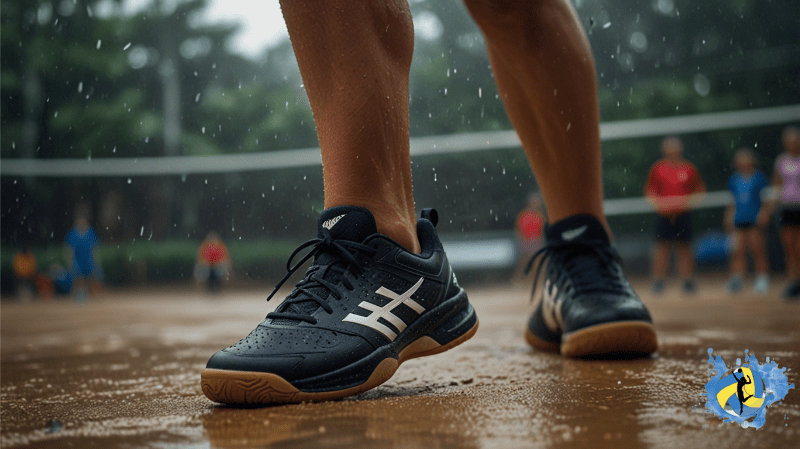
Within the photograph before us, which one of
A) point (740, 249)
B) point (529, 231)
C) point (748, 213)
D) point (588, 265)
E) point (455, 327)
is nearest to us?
point (455, 327)

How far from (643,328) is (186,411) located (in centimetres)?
79

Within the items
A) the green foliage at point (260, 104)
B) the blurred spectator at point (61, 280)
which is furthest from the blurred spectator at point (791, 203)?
the blurred spectator at point (61, 280)

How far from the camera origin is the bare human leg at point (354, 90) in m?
0.98

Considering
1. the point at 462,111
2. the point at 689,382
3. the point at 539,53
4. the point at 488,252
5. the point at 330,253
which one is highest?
the point at 462,111

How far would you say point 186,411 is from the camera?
2.75 feet

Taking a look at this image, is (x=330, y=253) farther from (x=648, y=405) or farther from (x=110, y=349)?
(x=110, y=349)

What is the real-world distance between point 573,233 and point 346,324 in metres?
0.62

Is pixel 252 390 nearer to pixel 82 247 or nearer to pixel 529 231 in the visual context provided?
pixel 529 231

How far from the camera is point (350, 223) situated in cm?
97

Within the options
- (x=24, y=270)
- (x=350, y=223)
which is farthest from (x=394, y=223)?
(x=24, y=270)

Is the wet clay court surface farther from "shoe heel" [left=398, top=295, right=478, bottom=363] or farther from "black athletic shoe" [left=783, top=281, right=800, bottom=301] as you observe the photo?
"black athletic shoe" [left=783, top=281, right=800, bottom=301]

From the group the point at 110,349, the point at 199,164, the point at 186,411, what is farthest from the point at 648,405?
the point at 199,164

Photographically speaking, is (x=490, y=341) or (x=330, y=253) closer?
(x=330, y=253)

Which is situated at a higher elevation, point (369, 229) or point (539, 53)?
point (539, 53)
